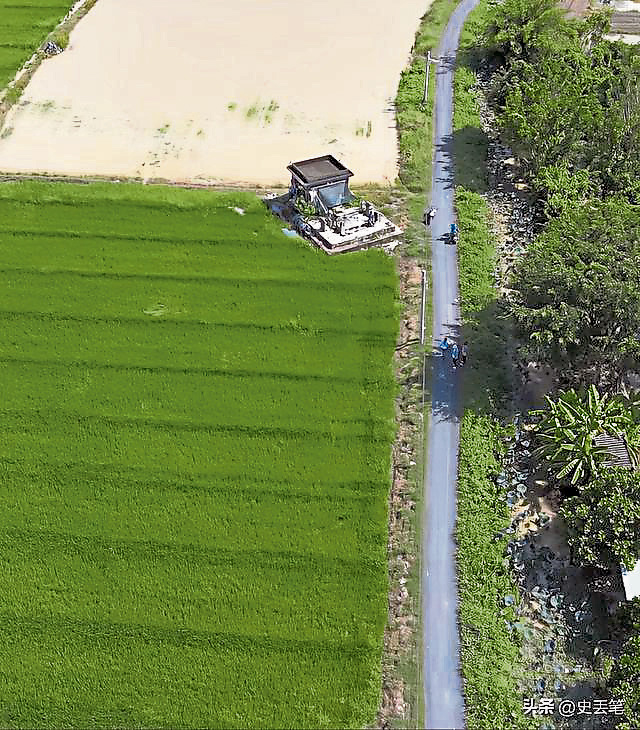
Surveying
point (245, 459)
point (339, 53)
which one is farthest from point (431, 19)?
point (245, 459)

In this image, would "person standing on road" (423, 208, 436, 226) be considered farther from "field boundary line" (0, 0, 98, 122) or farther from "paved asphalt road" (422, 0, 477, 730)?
"field boundary line" (0, 0, 98, 122)

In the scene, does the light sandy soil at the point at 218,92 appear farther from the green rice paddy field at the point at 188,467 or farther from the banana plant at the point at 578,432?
the banana plant at the point at 578,432

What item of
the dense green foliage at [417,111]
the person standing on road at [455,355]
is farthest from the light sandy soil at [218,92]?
the person standing on road at [455,355]

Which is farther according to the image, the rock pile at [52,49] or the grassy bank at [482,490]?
the rock pile at [52,49]

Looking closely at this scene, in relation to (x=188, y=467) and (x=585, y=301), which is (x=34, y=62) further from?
(x=585, y=301)

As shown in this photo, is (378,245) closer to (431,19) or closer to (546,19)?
(546,19)

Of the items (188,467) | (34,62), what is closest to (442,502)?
(188,467)
